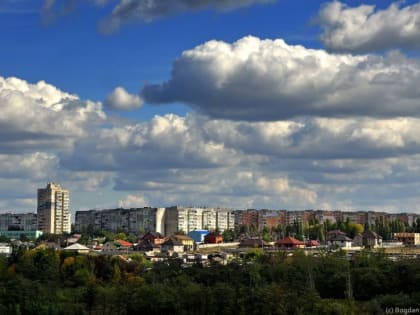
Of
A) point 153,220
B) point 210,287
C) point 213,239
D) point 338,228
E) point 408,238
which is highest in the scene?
point 153,220

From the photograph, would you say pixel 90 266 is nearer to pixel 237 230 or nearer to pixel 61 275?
pixel 61 275

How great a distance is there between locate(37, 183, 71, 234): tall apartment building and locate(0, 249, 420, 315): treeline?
10863 cm

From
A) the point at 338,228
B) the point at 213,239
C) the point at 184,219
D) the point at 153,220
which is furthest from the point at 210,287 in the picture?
the point at 184,219

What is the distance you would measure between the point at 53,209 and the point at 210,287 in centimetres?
13722

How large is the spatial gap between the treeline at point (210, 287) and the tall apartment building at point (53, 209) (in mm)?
108627

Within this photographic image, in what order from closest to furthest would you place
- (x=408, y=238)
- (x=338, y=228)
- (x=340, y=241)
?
(x=340, y=241) → (x=408, y=238) → (x=338, y=228)

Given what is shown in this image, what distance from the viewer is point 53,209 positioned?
188000mm

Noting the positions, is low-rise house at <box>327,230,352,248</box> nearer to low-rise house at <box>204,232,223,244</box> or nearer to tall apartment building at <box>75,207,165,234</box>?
low-rise house at <box>204,232,223,244</box>

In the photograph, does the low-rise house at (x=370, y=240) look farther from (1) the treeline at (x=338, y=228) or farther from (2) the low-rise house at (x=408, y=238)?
(1) the treeline at (x=338, y=228)

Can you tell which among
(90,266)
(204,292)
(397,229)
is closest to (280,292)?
(204,292)

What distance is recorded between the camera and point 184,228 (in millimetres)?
189250

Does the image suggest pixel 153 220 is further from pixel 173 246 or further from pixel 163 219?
pixel 173 246

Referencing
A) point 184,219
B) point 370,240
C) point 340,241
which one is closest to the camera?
point 340,241

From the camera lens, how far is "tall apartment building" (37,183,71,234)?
187 meters
